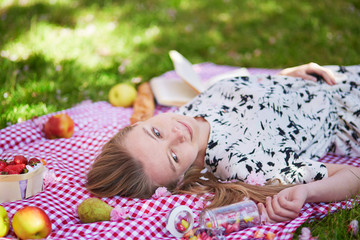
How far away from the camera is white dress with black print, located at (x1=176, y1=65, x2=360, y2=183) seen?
108 inches

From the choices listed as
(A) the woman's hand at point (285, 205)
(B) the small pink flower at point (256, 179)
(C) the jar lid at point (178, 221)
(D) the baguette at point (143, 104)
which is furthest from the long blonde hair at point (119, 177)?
(D) the baguette at point (143, 104)

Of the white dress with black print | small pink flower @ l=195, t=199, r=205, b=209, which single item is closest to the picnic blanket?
small pink flower @ l=195, t=199, r=205, b=209

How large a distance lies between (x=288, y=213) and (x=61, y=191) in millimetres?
1502

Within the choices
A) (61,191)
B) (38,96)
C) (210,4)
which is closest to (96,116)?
(38,96)

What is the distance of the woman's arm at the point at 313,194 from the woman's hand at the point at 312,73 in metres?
1.07

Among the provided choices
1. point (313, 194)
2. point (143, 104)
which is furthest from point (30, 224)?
point (143, 104)

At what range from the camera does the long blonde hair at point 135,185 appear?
8.54 ft

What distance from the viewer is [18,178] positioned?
8.43 ft

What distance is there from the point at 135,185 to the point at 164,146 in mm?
324

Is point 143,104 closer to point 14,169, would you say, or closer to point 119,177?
point 119,177

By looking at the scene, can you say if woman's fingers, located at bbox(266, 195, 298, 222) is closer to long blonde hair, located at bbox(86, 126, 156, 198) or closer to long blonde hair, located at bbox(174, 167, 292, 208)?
long blonde hair, located at bbox(174, 167, 292, 208)

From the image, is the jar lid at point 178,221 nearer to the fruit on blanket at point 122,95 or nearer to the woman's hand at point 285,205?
the woman's hand at point 285,205

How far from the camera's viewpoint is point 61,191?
9.24ft

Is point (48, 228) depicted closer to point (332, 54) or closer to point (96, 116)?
point (96, 116)
